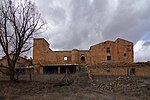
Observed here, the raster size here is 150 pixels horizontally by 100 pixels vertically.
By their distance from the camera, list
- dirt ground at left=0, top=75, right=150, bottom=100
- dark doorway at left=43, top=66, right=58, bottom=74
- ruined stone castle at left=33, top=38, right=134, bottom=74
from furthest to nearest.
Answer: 1. dark doorway at left=43, top=66, right=58, bottom=74
2. ruined stone castle at left=33, top=38, right=134, bottom=74
3. dirt ground at left=0, top=75, right=150, bottom=100

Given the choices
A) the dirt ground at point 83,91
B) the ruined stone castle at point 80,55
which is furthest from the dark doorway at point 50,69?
the dirt ground at point 83,91

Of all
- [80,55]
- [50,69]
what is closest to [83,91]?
[80,55]

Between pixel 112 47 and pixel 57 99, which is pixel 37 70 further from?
pixel 57 99

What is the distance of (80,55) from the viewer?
54906 mm

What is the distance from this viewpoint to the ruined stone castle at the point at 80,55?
53.3m

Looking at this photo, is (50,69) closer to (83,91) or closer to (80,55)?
(80,55)

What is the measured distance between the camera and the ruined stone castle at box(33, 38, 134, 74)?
53263 mm

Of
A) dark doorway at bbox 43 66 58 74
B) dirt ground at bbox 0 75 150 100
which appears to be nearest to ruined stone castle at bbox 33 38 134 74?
dark doorway at bbox 43 66 58 74

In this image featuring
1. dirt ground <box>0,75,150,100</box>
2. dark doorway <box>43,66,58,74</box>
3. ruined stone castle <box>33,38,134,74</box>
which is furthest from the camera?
dark doorway <box>43,66,58,74</box>

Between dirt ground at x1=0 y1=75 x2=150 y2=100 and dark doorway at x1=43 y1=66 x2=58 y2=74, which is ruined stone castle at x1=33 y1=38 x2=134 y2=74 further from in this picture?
dirt ground at x1=0 y1=75 x2=150 y2=100

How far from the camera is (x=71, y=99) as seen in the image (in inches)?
737

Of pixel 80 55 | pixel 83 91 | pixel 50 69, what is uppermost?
pixel 80 55

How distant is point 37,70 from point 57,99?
33661 millimetres

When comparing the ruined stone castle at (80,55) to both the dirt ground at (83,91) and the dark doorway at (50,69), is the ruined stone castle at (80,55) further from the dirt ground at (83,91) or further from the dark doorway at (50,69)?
the dirt ground at (83,91)
